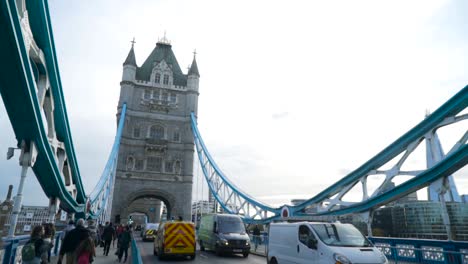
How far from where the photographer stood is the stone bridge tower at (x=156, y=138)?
45156 mm

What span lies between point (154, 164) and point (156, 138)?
13.4 ft

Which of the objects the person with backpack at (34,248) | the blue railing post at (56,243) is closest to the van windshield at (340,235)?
the person with backpack at (34,248)

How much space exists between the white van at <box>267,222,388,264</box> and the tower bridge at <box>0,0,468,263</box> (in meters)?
5.31

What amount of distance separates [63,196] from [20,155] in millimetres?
6559

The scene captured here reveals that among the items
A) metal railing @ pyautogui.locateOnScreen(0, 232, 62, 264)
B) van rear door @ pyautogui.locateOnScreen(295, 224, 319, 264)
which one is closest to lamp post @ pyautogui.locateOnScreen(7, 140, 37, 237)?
metal railing @ pyautogui.locateOnScreen(0, 232, 62, 264)

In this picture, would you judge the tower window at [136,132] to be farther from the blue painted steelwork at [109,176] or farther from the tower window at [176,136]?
the tower window at [176,136]

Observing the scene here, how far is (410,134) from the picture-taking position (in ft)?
51.4

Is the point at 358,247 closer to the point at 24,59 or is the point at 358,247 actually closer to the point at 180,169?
the point at 24,59

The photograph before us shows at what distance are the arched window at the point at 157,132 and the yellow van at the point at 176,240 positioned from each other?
3537 centimetres

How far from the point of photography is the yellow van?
14.1 m

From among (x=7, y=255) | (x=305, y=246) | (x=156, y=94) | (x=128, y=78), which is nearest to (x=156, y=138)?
(x=156, y=94)

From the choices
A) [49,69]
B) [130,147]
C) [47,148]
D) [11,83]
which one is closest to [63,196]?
[47,148]

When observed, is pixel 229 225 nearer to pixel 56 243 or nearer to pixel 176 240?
pixel 176 240

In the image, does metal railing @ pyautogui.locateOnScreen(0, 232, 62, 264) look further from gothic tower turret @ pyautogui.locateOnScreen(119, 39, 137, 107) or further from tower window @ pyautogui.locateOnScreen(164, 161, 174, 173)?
gothic tower turret @ pyautogui.locateOnScreen(119, 39, 137, 107)
